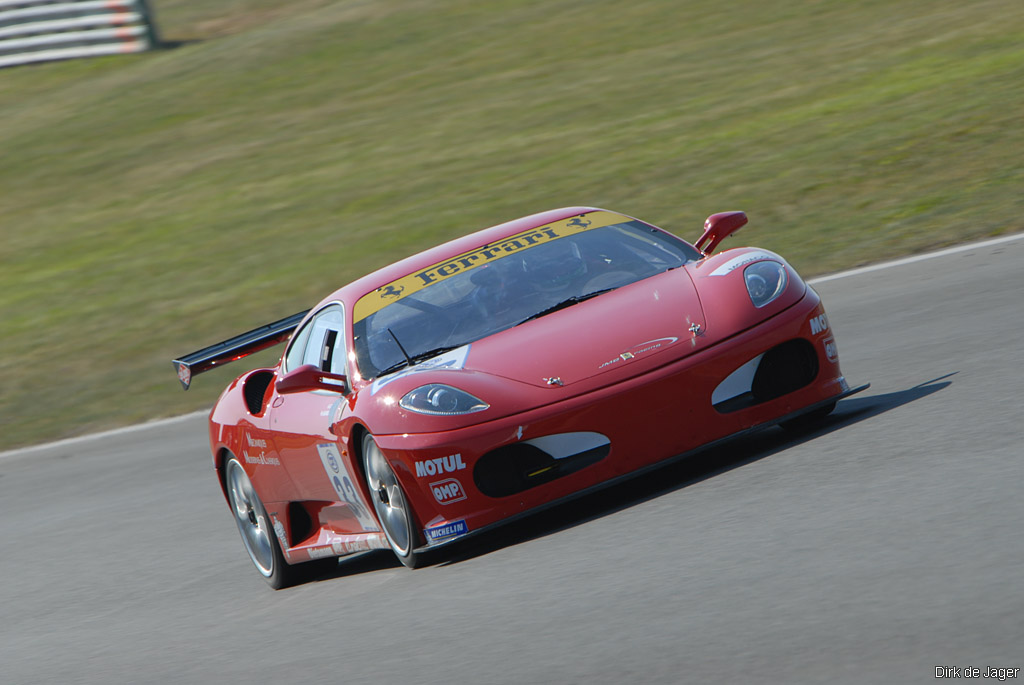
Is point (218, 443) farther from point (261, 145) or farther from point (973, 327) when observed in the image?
point (261, 145)

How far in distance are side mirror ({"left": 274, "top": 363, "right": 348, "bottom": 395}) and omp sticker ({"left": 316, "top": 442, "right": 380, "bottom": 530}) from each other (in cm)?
23

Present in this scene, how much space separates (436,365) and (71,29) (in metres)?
25.0

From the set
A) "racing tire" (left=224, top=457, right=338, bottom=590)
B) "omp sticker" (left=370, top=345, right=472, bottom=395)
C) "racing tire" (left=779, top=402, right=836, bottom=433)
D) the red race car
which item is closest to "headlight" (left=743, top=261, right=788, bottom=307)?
the red race car

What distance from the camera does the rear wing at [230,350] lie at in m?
7.03

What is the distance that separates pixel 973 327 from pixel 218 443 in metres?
3.79

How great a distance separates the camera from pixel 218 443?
7.19 m

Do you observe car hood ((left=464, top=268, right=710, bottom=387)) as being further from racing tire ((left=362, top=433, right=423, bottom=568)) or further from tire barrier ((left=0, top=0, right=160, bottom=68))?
tire barrier ((left=0, top=0, right=160, bottom=68))

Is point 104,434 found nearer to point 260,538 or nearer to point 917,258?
point 260,538

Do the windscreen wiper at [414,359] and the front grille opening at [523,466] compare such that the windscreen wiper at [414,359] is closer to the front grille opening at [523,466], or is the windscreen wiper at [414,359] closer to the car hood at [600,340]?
the car hood at [600,340]

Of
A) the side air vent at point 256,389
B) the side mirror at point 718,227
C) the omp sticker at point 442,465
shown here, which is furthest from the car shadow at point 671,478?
the side air vent at point 256,389

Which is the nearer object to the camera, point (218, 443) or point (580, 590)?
point (580, 590)

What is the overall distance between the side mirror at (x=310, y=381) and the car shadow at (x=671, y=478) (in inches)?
31.9

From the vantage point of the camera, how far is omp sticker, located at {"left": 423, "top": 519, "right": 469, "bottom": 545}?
5.27m

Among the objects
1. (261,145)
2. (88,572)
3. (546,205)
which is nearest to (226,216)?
(261,145)
